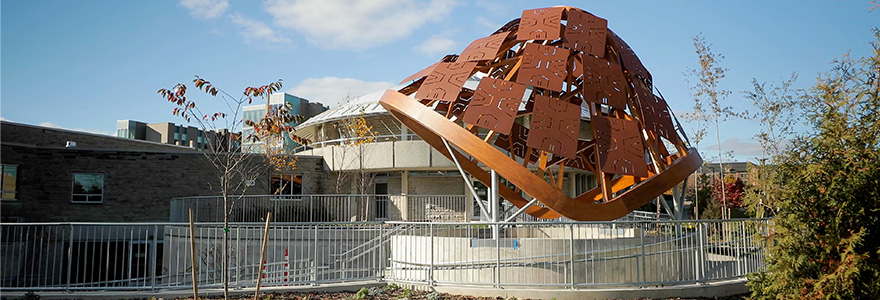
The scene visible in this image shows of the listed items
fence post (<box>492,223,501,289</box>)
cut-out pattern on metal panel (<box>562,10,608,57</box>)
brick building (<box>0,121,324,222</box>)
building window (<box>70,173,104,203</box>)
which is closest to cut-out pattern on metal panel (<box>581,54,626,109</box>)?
cut-out pattern on metal panel (<box>562,10,608,57</box>)

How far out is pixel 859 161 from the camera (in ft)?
25.3

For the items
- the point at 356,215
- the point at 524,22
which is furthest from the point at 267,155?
the point at 524,22

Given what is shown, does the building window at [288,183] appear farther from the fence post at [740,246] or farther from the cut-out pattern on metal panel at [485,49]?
the fence post at [740,246]

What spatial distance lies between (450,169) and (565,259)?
16181 millimetres

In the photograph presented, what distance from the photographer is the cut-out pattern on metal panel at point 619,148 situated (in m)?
11.4

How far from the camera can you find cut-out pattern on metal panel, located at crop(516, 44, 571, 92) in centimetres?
1197

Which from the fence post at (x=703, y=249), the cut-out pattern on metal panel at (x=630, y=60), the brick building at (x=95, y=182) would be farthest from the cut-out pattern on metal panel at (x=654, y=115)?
the brick building at (x=95, y=182)

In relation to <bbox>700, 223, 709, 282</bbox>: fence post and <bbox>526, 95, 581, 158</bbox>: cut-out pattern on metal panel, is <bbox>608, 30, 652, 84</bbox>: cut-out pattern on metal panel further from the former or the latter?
<bbox>700, 223, 709, 282</bbox>: fence post

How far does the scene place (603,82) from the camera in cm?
1259

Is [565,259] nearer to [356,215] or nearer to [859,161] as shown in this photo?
[859,161]

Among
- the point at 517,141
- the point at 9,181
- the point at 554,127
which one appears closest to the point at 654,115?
the point at 554,127

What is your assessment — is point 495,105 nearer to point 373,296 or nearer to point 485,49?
point 485,49

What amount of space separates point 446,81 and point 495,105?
1590mm

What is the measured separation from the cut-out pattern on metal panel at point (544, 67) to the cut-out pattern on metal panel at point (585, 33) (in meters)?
0.51
